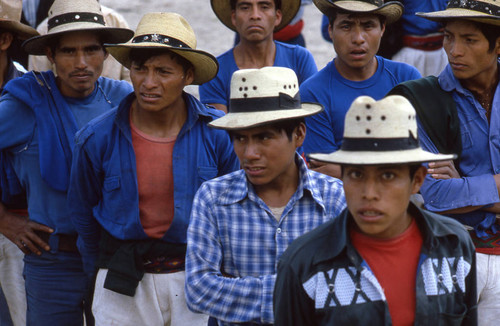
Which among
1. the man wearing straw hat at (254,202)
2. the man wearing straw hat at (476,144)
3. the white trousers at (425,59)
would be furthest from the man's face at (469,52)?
the white trousers at (425,59)

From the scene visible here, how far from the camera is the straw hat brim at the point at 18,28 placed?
219 inches

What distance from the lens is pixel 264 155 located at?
3.75m

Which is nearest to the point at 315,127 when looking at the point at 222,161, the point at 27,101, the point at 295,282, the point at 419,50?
the point at 222,161

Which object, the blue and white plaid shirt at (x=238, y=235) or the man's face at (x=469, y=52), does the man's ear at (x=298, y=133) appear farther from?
the man's face at (x=469, y=52)

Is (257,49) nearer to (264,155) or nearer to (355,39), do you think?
(355,39)

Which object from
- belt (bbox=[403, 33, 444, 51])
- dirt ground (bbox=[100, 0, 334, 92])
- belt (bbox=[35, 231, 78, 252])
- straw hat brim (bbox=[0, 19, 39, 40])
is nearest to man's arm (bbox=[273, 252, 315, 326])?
belt (bbox=[35, 231, 78, 252])

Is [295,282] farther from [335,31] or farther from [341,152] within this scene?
[335,31]

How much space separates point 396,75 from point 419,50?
2.18 meters

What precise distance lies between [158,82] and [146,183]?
54cm

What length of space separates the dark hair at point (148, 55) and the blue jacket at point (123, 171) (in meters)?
0.20

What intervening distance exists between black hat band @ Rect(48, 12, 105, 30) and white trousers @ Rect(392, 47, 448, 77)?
3153 millimetres

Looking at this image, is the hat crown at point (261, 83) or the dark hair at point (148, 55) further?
the dark hair at point (148, 55)

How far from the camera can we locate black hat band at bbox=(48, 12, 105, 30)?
515 centimetres

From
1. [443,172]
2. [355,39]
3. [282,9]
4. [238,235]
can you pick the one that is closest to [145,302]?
[238,235]
